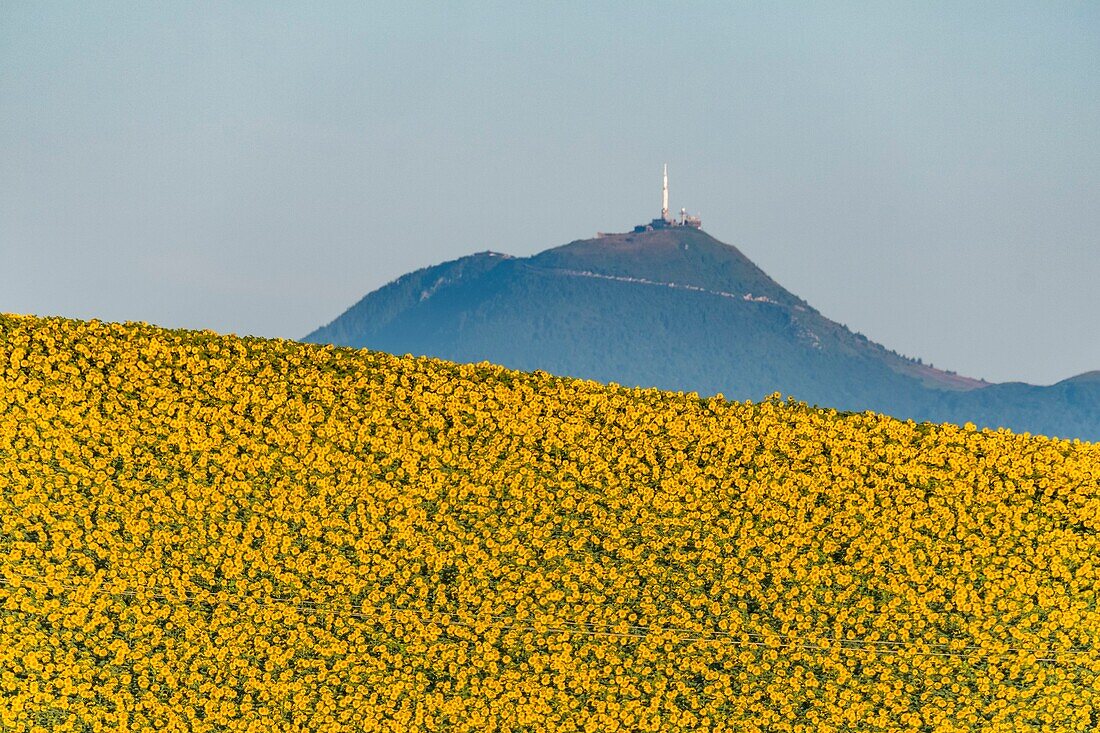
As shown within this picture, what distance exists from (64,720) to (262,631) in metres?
1.24

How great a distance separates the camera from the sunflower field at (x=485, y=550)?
21.0 feet

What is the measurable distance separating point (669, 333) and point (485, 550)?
88.2m

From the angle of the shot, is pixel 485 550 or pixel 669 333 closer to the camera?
pixel 485 550

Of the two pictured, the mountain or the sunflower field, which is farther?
the mountain

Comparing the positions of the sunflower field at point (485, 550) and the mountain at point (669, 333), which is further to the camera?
the mountain at point (669, 333)

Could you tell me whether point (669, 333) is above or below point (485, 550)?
above

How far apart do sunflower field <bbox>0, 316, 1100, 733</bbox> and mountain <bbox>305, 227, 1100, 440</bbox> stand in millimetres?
75180

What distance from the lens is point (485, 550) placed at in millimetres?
6520

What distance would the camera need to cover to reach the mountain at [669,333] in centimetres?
8912

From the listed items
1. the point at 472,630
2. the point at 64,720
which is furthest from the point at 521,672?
the point at 64,720

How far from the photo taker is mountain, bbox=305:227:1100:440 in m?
89.1

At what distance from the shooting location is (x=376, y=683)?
655 cm

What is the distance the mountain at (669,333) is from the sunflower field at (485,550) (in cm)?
7518

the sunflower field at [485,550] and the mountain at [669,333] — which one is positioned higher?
the mountain at [669,333]
